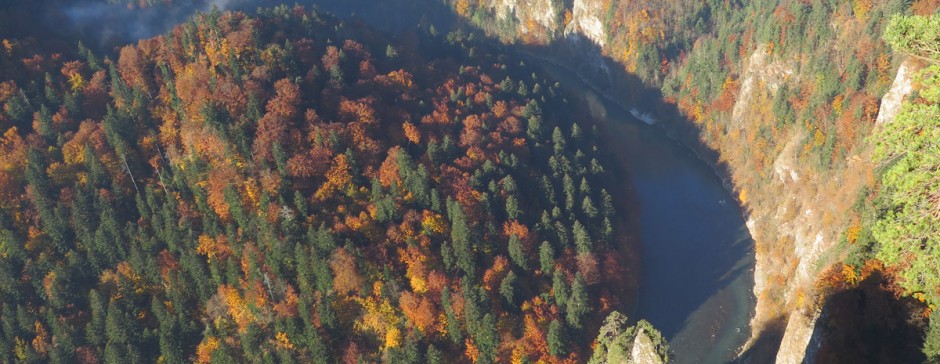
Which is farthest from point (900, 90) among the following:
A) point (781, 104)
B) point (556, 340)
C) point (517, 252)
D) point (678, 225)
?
point (517, 252)

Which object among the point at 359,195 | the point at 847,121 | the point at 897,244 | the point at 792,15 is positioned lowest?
the point at 359,195

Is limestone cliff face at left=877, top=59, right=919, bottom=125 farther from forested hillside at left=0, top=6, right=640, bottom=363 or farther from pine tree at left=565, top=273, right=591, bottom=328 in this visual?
forested hillside at left=0, top=6, right=640, bottom=363

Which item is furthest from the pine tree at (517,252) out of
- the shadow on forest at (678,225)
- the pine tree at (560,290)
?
the shadow on forest at (678,225)

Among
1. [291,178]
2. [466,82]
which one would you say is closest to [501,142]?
[466,82]

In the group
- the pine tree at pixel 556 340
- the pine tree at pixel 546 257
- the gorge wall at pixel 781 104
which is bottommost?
the pine tree at pixel 556 340

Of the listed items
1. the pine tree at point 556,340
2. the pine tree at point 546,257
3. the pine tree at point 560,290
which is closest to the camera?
the pine tree at point 556,340

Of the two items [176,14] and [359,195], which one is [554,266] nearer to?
[359,195]

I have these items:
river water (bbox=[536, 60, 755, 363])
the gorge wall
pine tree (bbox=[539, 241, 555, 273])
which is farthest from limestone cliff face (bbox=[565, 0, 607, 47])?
pine tree (bbox=[539, 241, 555, 273])

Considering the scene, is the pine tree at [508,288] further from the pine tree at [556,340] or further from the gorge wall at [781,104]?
the gorge wall at [781,104]
